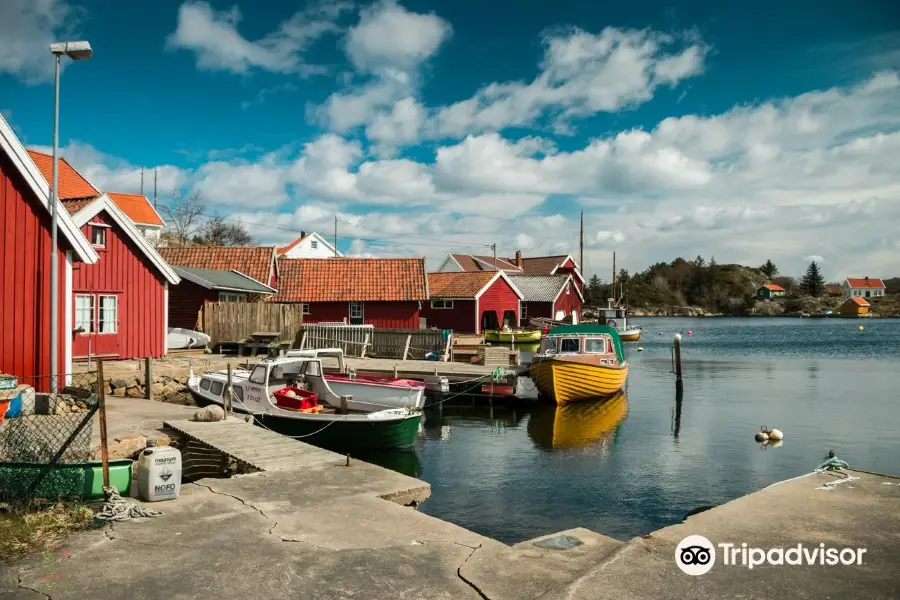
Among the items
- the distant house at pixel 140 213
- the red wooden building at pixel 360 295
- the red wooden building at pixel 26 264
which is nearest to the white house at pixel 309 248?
the distant house at pixel 140 213

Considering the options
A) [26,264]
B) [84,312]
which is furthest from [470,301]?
[26,264]

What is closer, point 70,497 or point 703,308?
point 70,497

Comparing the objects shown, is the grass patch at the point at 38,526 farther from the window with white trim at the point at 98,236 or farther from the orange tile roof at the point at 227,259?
the orange tile roof at the point at 227,259

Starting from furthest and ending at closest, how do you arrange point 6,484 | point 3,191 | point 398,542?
1. point 3,191
2. point 6,484
3. point 398,542

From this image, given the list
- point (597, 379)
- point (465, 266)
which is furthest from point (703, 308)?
point (597, 379)

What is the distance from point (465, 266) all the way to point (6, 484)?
243ft

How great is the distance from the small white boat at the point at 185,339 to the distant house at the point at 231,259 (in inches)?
381

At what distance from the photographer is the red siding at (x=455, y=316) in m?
53.1

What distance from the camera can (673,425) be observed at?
2338 cm

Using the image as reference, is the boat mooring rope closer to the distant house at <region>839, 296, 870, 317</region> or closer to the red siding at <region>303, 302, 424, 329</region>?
the red siding at <region>303, 302, 424, 329</region>

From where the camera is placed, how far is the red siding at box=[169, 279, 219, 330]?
3034cm

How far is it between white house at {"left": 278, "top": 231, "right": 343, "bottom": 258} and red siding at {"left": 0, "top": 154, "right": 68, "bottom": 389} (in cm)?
5220

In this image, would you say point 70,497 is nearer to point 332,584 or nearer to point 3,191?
point 332,584

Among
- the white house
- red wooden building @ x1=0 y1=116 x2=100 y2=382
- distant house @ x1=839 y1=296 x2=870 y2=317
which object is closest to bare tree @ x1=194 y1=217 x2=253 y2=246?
the white house
